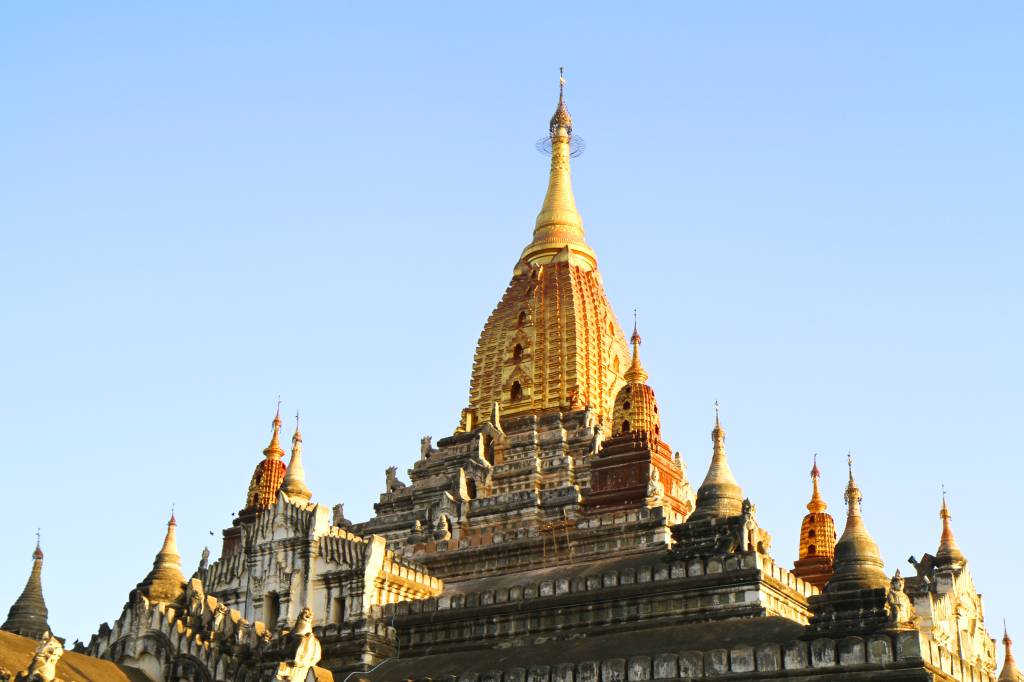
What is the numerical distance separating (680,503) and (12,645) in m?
22.4

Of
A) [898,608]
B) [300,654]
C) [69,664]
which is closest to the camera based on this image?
[898,608]

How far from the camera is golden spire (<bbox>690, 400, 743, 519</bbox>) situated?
116ft

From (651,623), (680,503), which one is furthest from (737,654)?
(680,503)

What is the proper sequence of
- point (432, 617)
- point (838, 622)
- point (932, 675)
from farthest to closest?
point (432, 617) < point (838, 622) < point (932, 675)

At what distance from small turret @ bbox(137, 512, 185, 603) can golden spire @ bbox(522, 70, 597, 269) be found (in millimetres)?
22751

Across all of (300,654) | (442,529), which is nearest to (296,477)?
(442,529)

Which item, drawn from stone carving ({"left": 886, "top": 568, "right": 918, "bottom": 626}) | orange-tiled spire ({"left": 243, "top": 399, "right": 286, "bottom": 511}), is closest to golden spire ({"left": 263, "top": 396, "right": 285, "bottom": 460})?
orange-tiled spire ({"left": 243, "top": 399, "right": 286, "bottom": 511})

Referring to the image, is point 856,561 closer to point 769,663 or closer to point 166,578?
point 769,663

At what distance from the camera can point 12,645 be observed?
30.7 m

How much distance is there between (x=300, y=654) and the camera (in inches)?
1105

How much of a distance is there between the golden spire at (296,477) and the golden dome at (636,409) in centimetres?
1077

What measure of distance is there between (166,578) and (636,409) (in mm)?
17117

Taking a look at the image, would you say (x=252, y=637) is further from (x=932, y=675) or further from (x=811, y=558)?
(x=811, y=558)

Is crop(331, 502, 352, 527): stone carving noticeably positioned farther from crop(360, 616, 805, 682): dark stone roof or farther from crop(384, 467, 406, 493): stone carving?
crop(360, 616, 805, 682): dark stone roof
